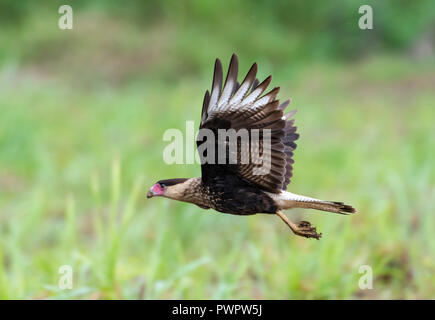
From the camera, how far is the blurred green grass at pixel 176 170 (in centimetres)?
230

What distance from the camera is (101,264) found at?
209cm

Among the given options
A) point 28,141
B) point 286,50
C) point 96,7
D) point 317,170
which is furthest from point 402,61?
point 28,141

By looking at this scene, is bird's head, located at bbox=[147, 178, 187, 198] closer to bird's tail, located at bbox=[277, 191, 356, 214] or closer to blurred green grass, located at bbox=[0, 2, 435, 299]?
bird's tail, located at bbox=[277, 191, 356, 214]

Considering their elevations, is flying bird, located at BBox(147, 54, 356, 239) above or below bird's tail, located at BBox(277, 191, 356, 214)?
above

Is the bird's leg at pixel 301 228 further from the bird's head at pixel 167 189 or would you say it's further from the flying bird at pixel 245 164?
the bird's head at pixel 167 189

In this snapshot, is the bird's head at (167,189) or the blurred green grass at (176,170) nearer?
the bird's head at (167,189)

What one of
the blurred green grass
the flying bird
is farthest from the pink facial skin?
the blurred green grass

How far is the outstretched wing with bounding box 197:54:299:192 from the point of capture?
71 centimetres

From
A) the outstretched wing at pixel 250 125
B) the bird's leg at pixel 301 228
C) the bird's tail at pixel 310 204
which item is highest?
the outstretched wing at pixel 250 125

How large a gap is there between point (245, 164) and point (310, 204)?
→ 0.30 feet

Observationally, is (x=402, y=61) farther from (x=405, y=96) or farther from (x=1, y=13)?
(x=1, y=13)

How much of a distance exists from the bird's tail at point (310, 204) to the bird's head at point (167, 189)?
0.38 ft

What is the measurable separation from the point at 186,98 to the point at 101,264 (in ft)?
10.8

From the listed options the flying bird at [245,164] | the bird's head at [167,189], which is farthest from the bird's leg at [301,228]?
the bird's head at [167,189]
